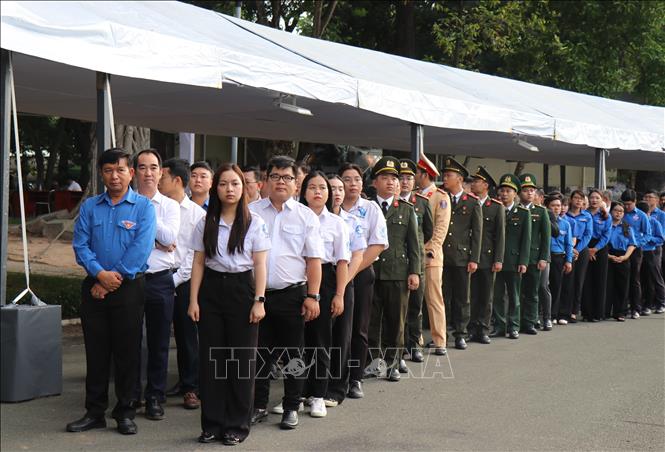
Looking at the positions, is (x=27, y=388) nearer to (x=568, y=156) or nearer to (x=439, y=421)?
(x=439, y=421)

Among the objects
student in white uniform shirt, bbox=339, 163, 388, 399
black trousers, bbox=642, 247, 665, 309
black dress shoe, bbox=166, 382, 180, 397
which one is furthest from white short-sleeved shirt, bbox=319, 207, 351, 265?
black trousers, bbox=642, 247, 665, 309

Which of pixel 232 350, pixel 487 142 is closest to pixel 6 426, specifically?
pixel 232 350

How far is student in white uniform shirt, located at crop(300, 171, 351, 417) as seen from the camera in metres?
6.64

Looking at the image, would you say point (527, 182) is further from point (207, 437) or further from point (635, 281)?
point (207, 437)

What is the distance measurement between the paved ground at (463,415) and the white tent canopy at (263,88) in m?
2.52

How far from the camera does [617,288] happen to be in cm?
1335

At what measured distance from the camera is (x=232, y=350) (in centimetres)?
→ 579

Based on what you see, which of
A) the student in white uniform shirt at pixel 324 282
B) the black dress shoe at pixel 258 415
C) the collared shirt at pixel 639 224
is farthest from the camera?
the collared shirt at pixel 639 224

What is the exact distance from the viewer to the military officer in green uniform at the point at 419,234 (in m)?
8.84

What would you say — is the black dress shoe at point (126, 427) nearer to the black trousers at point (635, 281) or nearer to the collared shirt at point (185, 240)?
the collared shirt at point (185, 240)

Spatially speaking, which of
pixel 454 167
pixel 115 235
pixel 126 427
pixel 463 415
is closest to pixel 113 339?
pixel 126 427

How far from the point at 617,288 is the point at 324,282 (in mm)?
7934

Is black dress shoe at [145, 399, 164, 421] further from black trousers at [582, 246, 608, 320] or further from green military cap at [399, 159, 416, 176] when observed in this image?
black trousers at [582, 246, 608, 320]

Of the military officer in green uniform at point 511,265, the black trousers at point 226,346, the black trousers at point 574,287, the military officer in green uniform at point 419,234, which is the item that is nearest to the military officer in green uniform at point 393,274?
the military officer in green uniform at point 419,234
